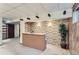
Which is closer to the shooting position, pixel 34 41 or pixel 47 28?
pixel 47 28

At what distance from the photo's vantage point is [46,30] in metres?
4.14

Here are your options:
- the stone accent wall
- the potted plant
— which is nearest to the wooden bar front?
the stone accent wall

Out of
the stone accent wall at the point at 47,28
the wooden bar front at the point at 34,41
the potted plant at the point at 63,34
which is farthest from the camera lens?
the potted plant at the point at 63,34

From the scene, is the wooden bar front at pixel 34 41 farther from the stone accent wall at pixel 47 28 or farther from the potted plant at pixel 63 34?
the potted plant at pixel 63 34

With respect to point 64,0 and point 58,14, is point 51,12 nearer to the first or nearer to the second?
point 58,14

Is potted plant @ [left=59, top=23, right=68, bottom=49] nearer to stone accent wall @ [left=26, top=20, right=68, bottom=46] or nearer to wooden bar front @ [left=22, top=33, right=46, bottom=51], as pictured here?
wooden bar front @ [left=22, top=33, right=46, bottom=51]

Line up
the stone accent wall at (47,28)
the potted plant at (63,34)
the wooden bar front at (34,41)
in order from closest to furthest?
the stone accent wall at (47,28) < the wooden bar front at (34,41) < the potted plant at (63,34)

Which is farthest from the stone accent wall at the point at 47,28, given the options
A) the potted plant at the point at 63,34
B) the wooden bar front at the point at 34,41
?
the potted plant at the point at 63,34

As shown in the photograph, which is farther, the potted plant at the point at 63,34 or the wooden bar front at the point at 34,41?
the potted plant at the point at 63,34

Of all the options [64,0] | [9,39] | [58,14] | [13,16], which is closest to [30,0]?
[64,0]

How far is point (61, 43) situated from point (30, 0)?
3.00 metres

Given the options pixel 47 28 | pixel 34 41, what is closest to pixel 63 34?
pixel 34 41

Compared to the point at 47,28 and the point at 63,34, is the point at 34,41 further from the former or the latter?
the point at 47,28

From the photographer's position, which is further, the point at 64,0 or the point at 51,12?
the point at 51,12
